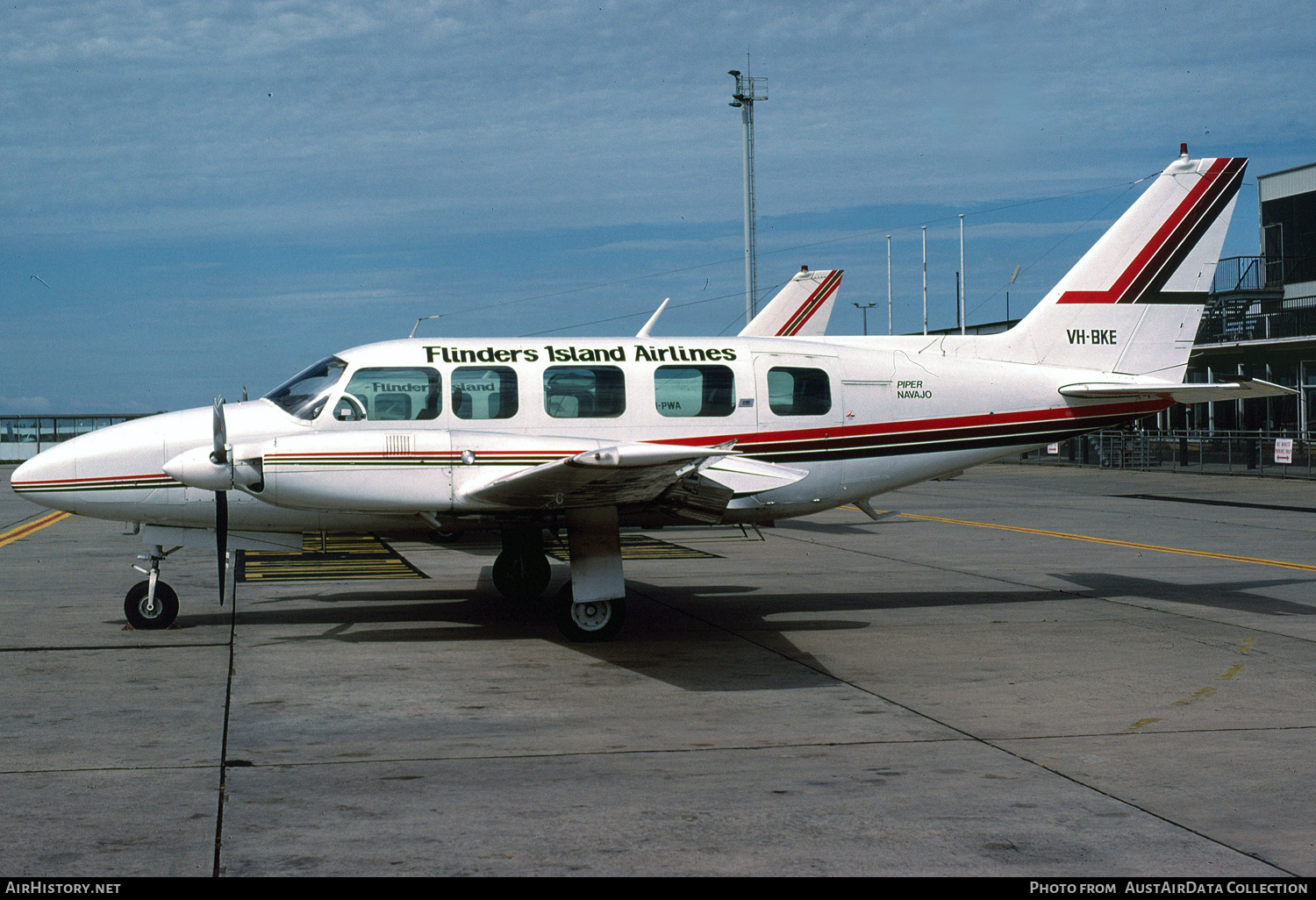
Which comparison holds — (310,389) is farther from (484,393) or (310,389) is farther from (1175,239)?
(1175,239)

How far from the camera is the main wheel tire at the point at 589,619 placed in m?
10.9

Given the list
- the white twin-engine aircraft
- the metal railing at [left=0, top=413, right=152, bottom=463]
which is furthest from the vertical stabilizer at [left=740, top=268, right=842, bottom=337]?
the metal railing at [left=0, top=413, right=152, bottom=463]

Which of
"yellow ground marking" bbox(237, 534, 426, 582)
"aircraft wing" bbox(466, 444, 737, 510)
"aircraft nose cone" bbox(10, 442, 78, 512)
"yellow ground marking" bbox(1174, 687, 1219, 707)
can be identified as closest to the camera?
"yellow ground marking" bbox(1174, 687, 1219, 707)

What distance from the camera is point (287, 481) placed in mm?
9977

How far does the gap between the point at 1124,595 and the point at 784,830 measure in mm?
9451

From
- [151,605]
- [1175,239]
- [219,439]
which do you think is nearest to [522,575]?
[151,605]

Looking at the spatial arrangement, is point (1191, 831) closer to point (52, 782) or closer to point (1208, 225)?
point (52, 782)

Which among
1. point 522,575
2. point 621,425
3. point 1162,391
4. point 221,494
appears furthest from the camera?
point 522,575

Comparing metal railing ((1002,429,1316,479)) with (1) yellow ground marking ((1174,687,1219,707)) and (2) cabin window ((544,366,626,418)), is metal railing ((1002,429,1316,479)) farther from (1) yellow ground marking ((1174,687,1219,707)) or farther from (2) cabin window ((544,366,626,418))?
(1) yellow ground marking ((1174,687,1219,707))

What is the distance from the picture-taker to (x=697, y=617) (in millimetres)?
12461

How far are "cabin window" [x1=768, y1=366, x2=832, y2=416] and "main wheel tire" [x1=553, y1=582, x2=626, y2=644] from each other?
2.77 m

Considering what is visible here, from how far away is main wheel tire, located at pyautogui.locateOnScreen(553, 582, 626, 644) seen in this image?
35.8 feet

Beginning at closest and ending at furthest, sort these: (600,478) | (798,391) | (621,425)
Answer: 1. (600,478)
2. (621,425)
3. (798,391)

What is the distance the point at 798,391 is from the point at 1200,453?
33.2 m
